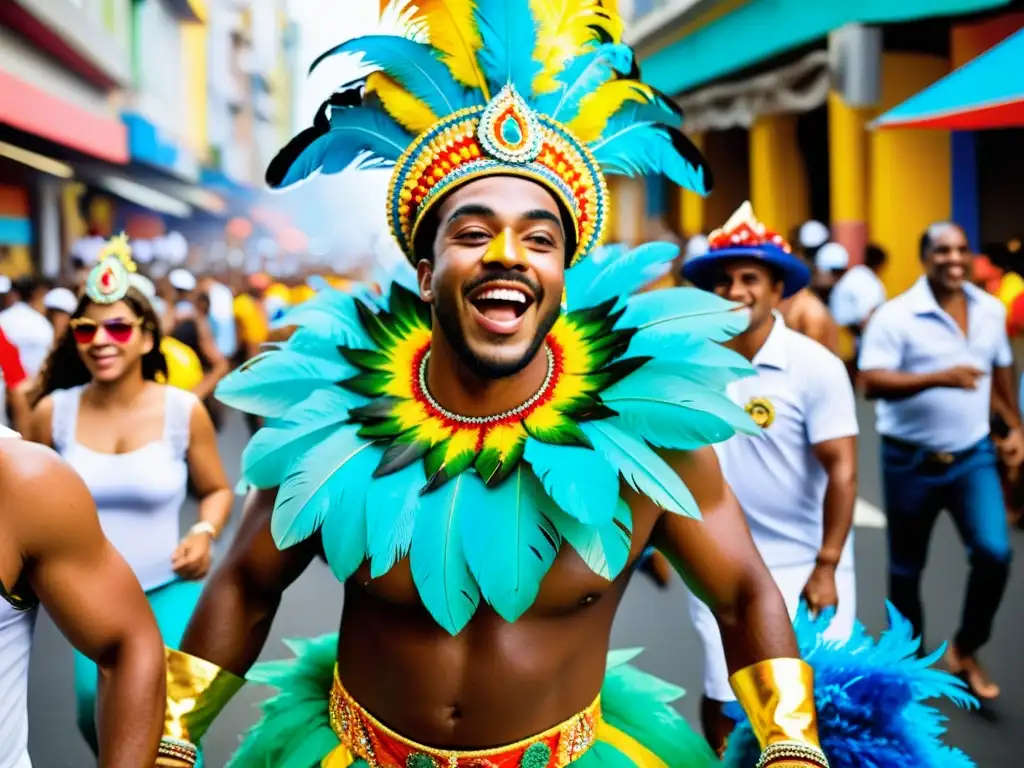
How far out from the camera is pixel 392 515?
2.50 metres

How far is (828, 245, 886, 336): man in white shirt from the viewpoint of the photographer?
1184cm

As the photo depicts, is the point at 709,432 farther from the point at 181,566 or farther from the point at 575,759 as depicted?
the point at 181,566

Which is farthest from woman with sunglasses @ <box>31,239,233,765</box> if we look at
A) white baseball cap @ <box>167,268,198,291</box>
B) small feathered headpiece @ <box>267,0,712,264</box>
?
white baseball cap @ <box>167,268,198,291</box>

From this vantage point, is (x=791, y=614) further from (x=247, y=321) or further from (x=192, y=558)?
(x=247, y=321)

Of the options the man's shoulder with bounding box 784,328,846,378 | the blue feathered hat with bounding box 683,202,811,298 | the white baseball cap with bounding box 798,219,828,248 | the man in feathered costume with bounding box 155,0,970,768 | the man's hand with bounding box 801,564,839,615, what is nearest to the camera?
the man in feathered costume with bounding box 155,0,970,768

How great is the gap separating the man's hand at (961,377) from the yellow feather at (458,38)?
3439 mm

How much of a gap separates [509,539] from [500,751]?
0.45 m

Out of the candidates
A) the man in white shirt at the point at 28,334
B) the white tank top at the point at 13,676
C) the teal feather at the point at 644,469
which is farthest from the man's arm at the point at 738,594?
the man in white shirt at the point at 28,334

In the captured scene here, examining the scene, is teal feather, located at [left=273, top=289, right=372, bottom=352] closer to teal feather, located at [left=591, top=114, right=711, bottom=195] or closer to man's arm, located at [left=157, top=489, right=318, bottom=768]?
man's arm, located at [left=157, top=489, right=318, bottom=768]

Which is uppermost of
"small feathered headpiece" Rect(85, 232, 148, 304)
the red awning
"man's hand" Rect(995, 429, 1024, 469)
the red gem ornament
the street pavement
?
the red awning

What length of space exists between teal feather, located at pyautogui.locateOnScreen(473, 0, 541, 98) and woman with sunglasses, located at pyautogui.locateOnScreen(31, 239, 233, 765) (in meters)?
2.15

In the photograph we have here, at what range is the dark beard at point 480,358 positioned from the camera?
246 cm

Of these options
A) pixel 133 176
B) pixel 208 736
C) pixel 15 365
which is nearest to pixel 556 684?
pixel 15 365

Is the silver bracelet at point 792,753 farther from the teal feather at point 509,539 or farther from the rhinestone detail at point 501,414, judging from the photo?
the rhinestone detail at point 501,414
